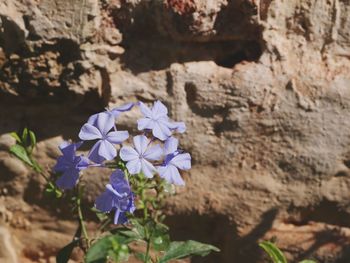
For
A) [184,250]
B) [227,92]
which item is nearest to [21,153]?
[184,250]

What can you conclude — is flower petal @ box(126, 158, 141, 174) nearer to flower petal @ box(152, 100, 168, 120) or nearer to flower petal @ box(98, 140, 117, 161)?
flower petal @ box(98, 140, 117, 161)

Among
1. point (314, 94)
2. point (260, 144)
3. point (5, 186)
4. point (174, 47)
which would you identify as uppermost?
point (174, 47)

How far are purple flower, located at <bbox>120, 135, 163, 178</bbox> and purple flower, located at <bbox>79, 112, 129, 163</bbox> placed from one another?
3 cm

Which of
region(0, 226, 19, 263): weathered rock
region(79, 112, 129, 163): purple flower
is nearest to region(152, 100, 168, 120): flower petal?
region(79, 112, 129, 163): purple flower

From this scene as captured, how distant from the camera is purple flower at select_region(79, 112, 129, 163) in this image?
5.43 ft

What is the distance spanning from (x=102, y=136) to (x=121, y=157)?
77mm

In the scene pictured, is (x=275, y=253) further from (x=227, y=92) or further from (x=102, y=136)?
(x=102, y=136)

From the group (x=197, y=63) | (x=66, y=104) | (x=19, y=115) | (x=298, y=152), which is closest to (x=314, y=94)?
(x=298, y=152)

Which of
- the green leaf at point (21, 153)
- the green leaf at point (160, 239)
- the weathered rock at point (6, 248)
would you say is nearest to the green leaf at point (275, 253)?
the green leaf at point (160, 239)

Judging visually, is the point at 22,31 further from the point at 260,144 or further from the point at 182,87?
the point at 260,144

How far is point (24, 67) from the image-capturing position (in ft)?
7.30

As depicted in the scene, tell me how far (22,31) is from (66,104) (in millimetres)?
270

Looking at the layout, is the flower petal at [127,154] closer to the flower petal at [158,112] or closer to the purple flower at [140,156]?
the purple flower at [140,156]

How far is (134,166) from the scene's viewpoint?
1.63 meters
